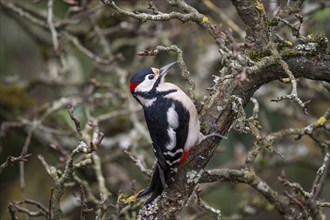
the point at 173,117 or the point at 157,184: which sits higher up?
the point at 173,117

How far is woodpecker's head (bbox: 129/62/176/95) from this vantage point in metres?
3.72

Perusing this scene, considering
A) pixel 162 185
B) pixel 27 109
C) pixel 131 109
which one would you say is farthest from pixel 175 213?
pixel 27 109

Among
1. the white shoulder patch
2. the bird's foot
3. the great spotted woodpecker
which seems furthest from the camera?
the white shoulder patch

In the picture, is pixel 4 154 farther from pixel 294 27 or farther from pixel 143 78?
pixel 294 27

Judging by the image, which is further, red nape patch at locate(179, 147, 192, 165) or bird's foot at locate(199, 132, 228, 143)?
red nape patch at locate(179, 147, 192, 165)

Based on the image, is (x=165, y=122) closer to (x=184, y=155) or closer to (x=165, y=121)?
(x=165, y=121)

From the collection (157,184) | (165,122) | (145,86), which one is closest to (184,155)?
(157,184)

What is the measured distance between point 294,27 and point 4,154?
3.75m

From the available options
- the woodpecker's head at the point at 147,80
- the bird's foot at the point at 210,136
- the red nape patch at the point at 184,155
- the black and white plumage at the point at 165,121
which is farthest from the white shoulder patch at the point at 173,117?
the bird's foot at the point at 210,136

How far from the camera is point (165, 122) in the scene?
3.63 meters

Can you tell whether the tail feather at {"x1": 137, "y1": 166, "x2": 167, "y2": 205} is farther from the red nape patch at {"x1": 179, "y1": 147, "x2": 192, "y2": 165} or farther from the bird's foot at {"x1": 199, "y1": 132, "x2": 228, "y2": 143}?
the bird's foot at {"x1": 199, "y1": 132, "x2": 228, "y2": 143}

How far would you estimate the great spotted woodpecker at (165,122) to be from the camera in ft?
10.7

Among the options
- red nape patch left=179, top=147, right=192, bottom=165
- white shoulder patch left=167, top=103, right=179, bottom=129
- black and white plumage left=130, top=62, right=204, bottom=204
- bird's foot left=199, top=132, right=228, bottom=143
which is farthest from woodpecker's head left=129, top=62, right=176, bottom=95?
bird's foot left=199, top=132, right=228, bottom=143

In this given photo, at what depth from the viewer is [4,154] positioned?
19.8 ft
